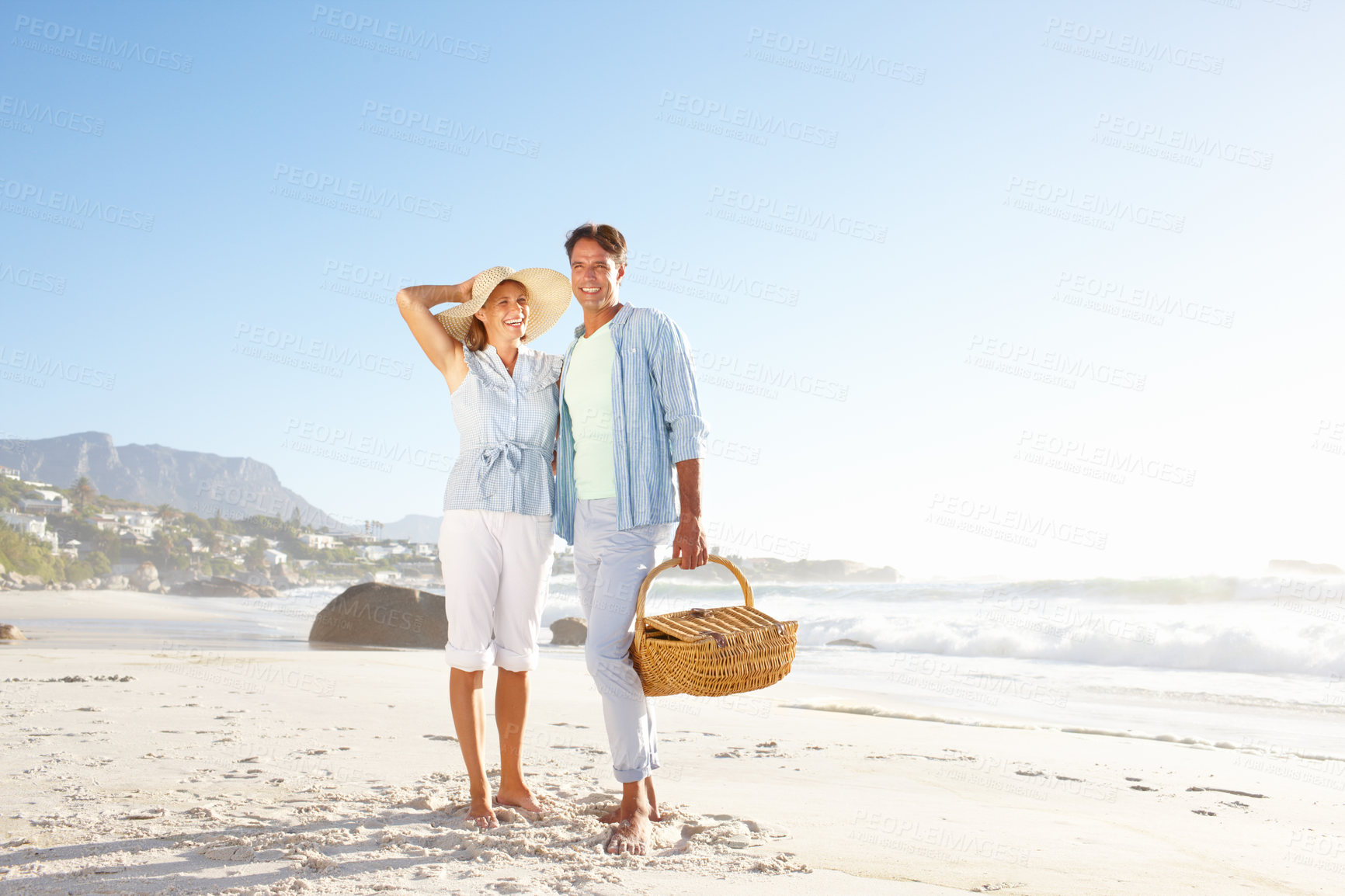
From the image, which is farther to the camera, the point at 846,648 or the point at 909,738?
the point at 846,648

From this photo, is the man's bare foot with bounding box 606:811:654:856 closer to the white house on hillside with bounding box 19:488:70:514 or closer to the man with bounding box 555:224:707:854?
the man with bounding box 555:224:707:854

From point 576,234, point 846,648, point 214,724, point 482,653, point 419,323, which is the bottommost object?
point 846,648

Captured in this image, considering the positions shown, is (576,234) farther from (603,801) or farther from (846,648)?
(846,648)

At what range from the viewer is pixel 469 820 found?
9.12 feet

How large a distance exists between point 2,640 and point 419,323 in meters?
8.09

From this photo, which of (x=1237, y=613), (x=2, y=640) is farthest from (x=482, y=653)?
(x=1237, y=613)

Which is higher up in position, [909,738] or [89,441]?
[89,441]

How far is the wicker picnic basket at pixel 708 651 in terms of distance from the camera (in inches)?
101

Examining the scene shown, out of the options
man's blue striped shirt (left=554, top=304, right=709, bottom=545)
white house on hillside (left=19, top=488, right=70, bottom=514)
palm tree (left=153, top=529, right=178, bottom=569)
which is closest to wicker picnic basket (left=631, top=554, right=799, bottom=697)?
man's blue striped shirt (left=554, top=304, right=709, bottom=545)

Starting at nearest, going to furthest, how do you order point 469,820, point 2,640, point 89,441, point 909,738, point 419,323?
1. point 469,820
2. point 419,323
3. point 909,738
4. point 2,640
5. point 89,441

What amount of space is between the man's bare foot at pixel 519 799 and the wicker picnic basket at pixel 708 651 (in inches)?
24.7
